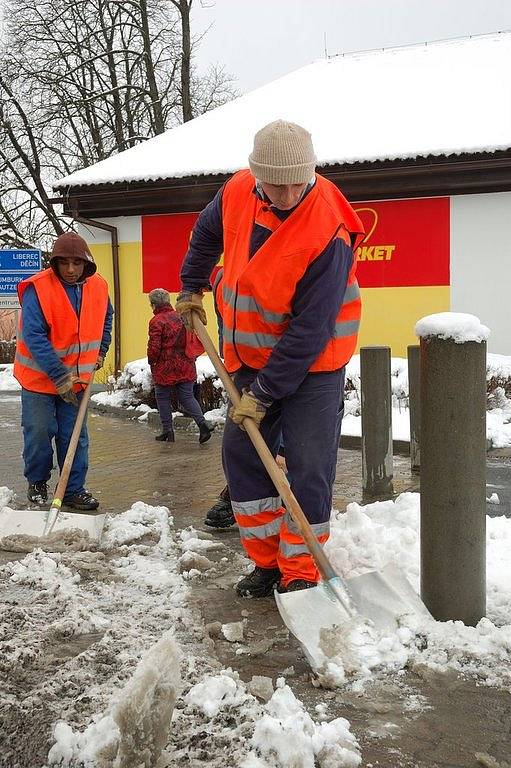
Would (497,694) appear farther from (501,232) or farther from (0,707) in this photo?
(501,232)

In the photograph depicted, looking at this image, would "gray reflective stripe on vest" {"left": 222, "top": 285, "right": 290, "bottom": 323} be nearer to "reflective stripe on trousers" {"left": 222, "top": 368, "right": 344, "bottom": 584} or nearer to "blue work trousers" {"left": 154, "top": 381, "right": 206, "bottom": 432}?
"reflective stripe on trousers" {"left": 222, "top": 368, "right": 344, "bottom": 584}

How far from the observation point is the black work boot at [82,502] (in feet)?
17.5

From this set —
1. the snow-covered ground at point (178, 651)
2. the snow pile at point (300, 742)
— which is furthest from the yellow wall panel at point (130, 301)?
the snow pile at point (300, 742)

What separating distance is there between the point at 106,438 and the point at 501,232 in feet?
21.2

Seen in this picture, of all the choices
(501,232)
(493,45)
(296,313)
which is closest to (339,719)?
(296,313)

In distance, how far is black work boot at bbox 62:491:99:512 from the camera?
534 cm

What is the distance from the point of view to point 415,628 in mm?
3055

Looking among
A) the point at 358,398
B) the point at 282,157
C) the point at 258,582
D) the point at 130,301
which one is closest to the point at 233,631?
the point at 258,582

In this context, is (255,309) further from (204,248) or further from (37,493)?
(37,493)

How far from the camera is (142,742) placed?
2.23 metres

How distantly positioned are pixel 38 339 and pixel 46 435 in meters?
0.67

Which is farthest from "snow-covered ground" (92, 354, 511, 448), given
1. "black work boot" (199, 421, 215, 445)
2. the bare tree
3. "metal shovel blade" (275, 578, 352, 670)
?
the bare tree

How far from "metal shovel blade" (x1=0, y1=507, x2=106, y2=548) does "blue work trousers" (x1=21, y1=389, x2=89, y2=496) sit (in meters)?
0.83

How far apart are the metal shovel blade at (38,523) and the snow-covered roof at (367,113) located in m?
8.71
